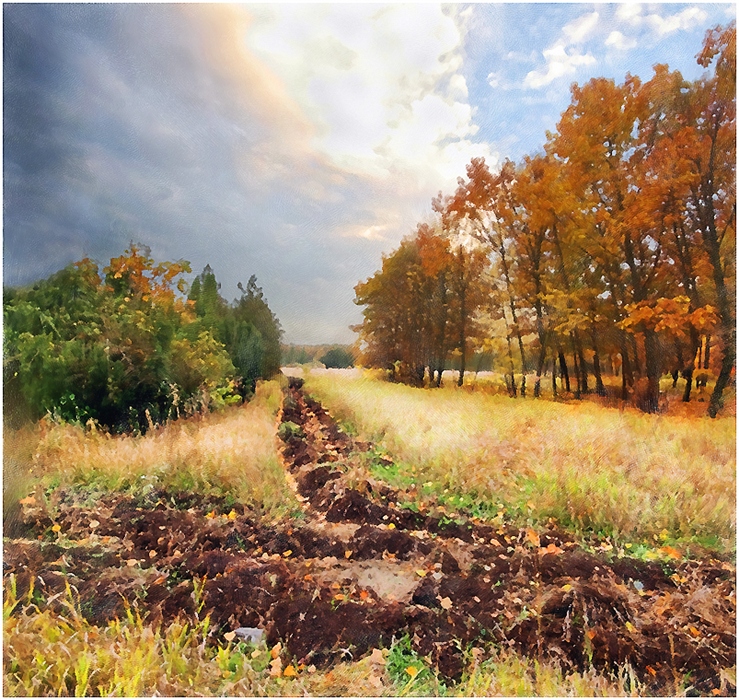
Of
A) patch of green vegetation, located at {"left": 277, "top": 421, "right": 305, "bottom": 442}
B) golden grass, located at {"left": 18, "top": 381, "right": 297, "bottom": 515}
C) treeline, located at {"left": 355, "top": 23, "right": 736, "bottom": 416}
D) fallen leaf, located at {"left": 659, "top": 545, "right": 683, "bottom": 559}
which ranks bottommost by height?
fallen leaf, located at {"left": 659, "top": 545, "right": 683, "bottom": 559}

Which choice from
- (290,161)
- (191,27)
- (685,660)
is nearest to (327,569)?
(685,660)

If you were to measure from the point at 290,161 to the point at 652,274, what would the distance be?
213 centimetres

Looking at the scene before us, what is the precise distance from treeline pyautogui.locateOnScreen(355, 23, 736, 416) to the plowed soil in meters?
0.91

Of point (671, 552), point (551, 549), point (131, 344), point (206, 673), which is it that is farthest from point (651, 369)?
point (131, 344)

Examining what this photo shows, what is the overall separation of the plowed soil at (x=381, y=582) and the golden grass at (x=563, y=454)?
0.61 ft

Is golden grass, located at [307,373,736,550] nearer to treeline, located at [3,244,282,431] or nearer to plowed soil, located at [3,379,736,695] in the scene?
plowed soil, located at [3,379,736,695]

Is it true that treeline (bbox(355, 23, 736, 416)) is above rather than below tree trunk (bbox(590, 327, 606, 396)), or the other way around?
above

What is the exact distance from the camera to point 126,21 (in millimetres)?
3027

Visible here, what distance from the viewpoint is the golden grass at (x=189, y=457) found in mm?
3062

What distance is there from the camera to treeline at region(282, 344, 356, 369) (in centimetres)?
317

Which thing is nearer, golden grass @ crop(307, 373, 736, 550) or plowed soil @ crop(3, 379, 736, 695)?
plowed soil @ crop(3, 379, 736, 695)

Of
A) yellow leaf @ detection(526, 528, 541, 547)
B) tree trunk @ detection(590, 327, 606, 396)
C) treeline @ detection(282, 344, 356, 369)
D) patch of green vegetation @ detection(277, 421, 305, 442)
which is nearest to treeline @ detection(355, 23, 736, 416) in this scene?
tree trunk @ detection(590, 327, 606, 396)

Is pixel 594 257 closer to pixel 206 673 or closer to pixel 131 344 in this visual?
pixel 131 344

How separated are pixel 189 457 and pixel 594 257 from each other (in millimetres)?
2676
